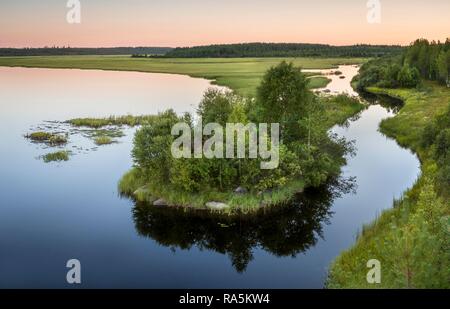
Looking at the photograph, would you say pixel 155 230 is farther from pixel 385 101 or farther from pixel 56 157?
pixel 385 101

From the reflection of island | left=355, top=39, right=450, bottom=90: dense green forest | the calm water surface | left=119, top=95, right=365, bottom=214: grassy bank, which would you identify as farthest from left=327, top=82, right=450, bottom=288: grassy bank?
left=355, top=39, right=450, bottom=90: dense green forest

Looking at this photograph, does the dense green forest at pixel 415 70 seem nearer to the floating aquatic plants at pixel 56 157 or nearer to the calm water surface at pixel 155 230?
the calm water surface at pixel 155 230

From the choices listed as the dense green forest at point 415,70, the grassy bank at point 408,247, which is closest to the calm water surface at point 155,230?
the grassy bank at point 408,247

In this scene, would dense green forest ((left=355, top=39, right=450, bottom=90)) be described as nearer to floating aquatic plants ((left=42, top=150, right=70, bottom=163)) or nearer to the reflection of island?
the reflection of island

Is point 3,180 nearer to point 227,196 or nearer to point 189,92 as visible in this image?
point 227,196

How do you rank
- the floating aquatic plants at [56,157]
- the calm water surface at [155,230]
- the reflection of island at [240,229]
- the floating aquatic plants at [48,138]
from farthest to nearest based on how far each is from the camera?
the floating aquatic plants at [48,138] → the floating aquatic plants at [56,157] → the reflection of island at [240,229] → the calm water surface at [155,230]
